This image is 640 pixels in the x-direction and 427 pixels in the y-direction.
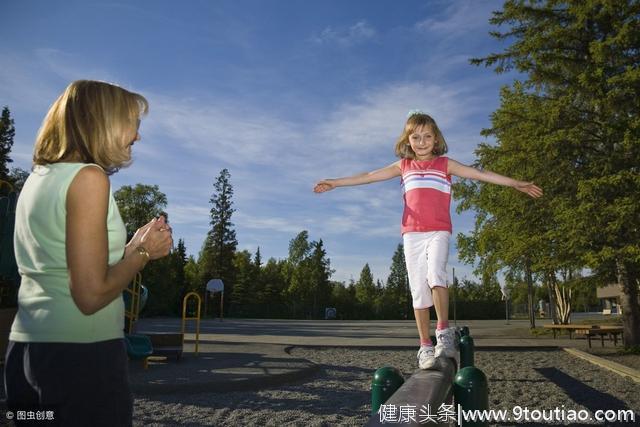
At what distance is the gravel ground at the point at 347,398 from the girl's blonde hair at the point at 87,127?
17.1 ft

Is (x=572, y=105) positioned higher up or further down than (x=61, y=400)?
higher up

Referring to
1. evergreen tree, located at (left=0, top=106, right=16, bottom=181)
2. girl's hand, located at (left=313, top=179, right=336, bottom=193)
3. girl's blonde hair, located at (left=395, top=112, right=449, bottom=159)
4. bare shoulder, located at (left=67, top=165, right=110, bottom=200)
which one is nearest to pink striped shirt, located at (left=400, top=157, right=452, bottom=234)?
girl's blonde hair, located at (left=395, top=112, right=449, bottom=159)

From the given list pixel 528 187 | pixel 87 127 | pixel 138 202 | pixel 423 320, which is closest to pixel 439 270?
pixel 423 320

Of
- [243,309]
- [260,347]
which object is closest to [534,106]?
[260,347]

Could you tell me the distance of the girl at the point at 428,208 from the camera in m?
3.63

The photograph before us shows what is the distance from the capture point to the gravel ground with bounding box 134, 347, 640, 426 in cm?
639

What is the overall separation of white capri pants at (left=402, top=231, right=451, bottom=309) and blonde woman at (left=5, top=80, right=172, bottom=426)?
244cm

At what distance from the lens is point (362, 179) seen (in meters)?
4.00

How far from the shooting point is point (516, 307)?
7762 cm

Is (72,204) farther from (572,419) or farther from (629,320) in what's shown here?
(629,320)

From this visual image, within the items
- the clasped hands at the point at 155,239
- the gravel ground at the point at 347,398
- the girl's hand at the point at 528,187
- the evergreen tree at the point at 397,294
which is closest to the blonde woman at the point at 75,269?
the clasped hands at the point at 155,239

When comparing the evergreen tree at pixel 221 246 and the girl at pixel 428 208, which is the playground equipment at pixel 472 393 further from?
the evergreen tree at pixel 221 246

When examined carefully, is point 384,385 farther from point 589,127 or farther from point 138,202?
point 138,202

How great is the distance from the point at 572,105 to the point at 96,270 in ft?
54.6
